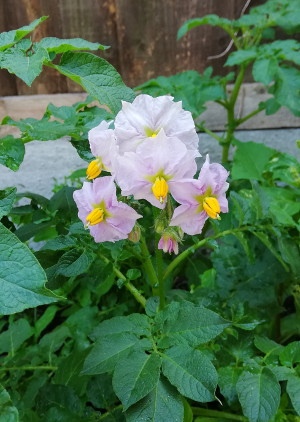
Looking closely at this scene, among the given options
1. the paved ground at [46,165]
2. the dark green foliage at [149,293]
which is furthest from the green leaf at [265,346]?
the paved ground at [46,165]

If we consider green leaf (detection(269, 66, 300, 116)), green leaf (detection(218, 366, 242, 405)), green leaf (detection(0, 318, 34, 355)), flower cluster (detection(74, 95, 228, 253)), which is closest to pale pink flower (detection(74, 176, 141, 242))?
flower cluster (detection(74, 95, 228, 253))

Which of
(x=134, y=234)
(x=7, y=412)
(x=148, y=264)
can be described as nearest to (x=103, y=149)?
(x=134, y=234)

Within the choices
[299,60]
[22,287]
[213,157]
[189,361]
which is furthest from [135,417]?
[213,157]

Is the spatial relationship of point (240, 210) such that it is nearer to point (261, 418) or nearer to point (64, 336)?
point (261, 418)

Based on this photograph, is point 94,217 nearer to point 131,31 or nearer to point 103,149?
point 103,149

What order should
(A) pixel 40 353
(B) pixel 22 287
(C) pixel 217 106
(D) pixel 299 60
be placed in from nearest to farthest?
(B) pixel 22 287, (A) pixel 40 353, (D) pixel 299 60, (C) pixel 217 106

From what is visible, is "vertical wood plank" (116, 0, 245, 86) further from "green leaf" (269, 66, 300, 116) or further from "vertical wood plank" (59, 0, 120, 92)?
"green leaf" (269, 66, 300, 116)
